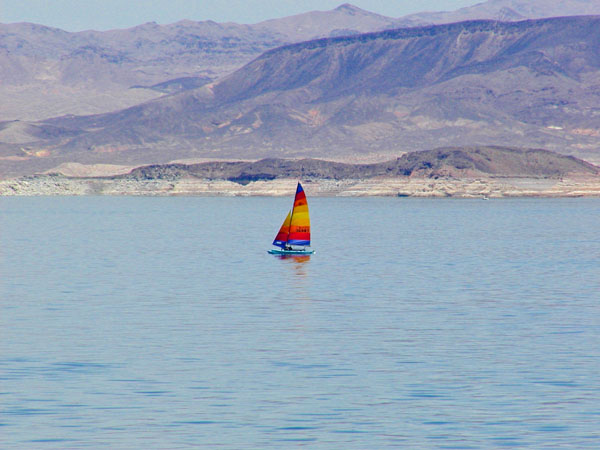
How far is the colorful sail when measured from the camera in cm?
8362

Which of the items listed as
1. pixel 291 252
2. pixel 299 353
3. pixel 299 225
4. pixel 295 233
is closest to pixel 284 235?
pixel 295 233

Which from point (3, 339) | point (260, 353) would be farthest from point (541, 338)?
point (3, 339)

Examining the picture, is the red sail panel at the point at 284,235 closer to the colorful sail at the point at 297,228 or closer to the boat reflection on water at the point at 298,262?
the colorful sail at the point at 297,228

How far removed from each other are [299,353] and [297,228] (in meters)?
47.8

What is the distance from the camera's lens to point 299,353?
124 feet

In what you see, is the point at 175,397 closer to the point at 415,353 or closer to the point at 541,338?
the point at 415,353

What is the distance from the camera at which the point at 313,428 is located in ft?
88.5

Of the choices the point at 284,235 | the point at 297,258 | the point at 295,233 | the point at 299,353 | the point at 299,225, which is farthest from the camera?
the point at 284,235

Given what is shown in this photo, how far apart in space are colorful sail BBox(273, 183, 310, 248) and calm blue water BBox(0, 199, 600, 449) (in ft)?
11.3

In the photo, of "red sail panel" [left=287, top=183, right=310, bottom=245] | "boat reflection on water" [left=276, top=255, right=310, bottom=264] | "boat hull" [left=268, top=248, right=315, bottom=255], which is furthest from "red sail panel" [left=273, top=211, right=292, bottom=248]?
"boat reflection on water" [left=276, top=255, right=310, bottom=264]

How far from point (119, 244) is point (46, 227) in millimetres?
35454

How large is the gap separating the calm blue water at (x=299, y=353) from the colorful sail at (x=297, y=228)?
11.3ft

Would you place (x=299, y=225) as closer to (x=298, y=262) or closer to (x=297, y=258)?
(x=297, y=258)

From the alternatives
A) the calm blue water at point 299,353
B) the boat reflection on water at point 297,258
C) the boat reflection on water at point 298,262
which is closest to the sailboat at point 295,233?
the boat reflection on water at point 297,258
